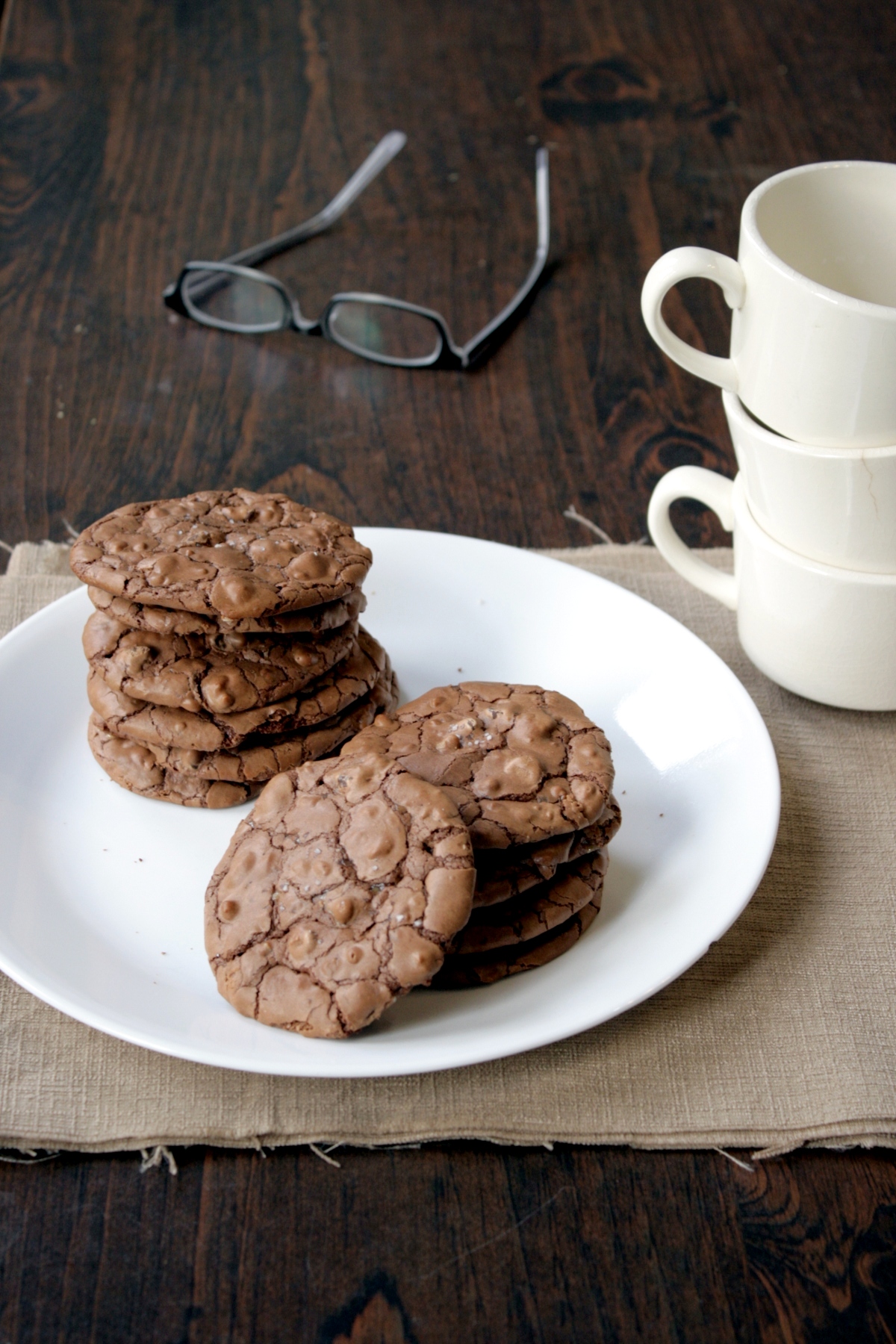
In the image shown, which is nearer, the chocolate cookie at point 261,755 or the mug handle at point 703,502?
the chocolate cookie at point 261,755

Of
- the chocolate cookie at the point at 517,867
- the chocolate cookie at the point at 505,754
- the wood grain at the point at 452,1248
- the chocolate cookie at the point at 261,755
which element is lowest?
the wood grain at the point at 452,1248

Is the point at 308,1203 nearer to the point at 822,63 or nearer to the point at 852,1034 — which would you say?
the point at 852,1034

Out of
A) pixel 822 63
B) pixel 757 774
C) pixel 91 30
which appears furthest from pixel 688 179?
pixel 757 774

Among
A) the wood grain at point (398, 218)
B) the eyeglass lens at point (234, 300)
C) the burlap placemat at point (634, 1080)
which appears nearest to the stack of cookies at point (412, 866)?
the burlap placemat at point (634, 1080)

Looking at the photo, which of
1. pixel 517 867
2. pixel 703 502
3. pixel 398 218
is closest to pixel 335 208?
pixel 398 218

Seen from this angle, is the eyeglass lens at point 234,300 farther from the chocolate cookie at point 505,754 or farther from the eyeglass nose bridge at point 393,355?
the chocolate cookie at point 505,754

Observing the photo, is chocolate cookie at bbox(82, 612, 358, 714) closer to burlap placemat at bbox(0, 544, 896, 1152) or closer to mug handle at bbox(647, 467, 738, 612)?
burlap placemat at bbox(0, 544, 896, 1152)

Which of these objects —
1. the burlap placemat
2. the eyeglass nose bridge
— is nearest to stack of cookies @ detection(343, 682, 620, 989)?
the burlap placemat
